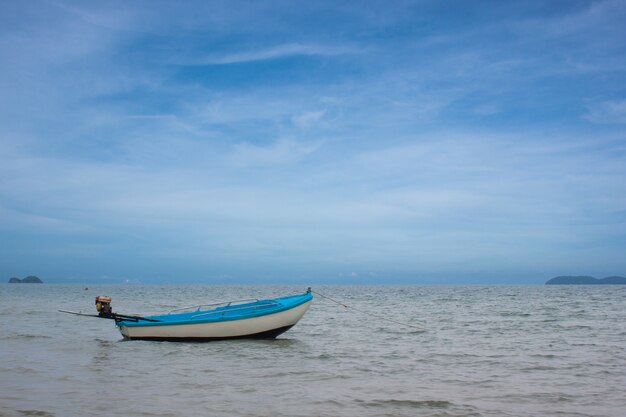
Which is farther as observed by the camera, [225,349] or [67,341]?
[67,341]

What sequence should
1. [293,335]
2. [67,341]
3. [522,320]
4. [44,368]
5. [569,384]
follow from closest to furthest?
1. [569,384]
2. [44,368]
3. [67,341]
4. [293,335]
5. [522,320]

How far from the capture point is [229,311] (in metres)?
21.8

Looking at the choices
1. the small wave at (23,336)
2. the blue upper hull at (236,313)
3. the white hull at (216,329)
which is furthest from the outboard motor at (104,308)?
the small wave at (23,336)

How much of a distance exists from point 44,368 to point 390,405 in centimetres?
1069

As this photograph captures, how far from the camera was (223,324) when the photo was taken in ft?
69.8

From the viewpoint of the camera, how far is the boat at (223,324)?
21281 millimetres

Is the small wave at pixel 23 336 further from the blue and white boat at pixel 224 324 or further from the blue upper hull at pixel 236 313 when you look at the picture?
the blue upper hull at pixel 236 313

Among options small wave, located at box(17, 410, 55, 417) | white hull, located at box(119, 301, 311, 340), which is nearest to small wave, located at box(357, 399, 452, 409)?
small wave, located at box(17, 410, 55, 417)

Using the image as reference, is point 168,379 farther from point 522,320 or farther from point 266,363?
point 522,320

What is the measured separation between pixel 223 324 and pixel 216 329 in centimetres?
38

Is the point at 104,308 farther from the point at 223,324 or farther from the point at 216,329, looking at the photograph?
the point at 223,324

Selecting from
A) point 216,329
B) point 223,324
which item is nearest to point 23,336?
point 216,329

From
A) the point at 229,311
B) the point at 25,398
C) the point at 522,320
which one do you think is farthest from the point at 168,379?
the point at 522,320

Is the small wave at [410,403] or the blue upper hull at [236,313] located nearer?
the small wave at [410,403]
